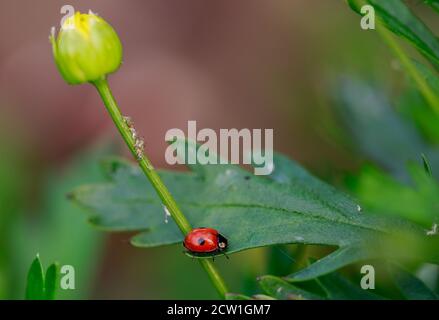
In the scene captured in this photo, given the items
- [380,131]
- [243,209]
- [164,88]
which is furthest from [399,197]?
[164,88]

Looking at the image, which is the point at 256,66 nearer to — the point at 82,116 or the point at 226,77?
the point at 226,77

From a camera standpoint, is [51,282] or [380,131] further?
[380,131]

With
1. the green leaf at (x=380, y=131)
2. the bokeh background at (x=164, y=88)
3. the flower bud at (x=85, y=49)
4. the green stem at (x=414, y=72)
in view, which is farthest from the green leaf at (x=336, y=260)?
the bokeh background at (x=164, y=88)

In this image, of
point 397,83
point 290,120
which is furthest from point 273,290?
point 290,120

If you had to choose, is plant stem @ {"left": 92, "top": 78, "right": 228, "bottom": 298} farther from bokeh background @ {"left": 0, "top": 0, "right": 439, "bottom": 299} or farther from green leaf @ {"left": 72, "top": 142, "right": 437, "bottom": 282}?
bokeh background @ {"left": 0, "top": 0, "right": 439, "bottom": 299}

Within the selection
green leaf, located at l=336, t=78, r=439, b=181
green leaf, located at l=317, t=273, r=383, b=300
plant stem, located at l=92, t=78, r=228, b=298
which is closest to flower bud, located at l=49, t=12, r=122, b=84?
plant stem, located at l=92, t=78, r=228, b=298

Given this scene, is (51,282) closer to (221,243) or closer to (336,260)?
(221,243)
